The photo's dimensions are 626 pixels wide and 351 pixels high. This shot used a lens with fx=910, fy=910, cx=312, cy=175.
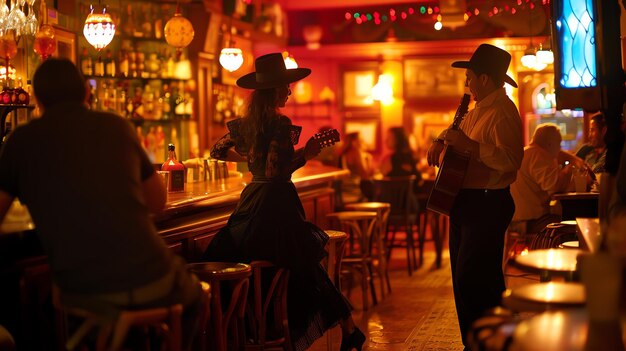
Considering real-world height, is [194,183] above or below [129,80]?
below

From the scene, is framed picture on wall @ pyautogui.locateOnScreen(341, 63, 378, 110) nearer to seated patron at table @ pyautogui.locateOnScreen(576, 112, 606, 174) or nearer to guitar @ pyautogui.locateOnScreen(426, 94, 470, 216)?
seated patron at table @ pyautogui.locateOnScreen(576, 112, 606, 174)

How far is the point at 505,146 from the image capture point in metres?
4.96

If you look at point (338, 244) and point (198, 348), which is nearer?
point (198, 348)

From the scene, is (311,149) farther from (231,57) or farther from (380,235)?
(231,57)

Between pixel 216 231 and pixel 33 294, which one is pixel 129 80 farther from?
pixel 33 294

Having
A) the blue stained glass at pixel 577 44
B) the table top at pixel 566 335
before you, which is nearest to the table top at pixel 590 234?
the table top at pixel 566 335

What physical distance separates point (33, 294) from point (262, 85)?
1843 mm

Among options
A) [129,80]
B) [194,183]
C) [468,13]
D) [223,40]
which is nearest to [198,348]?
[194,183]

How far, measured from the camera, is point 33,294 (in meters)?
3.86

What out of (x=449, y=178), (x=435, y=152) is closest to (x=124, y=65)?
(x=435, y=152)

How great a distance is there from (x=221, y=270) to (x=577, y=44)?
2255 millimetres

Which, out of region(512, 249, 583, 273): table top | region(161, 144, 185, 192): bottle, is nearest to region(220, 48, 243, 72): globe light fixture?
region(161, 144, 185, 192): bottle

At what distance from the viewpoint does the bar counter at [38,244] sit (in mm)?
3742

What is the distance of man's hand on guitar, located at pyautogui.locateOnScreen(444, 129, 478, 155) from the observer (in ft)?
16.1
